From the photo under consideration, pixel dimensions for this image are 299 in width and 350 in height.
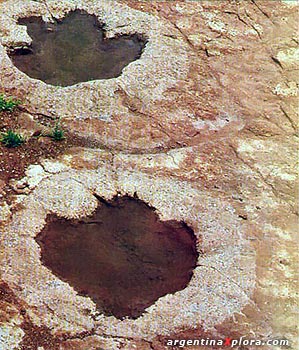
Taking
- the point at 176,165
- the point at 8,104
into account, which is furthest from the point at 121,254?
the point at 8,104

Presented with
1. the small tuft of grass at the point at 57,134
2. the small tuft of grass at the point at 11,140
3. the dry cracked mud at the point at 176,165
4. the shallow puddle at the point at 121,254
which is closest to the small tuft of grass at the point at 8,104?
the dry cracked mud at the point at 176,165

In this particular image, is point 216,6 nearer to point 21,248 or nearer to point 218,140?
point 218,140

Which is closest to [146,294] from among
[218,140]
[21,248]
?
[21,248]

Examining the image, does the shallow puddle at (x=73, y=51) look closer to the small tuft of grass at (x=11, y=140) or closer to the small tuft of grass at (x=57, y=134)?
the small tuft of grass at (x=57, y=134)

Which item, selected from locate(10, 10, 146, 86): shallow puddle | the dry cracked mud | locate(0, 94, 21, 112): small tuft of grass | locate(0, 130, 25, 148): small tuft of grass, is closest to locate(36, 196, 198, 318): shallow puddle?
the dry cracked mud

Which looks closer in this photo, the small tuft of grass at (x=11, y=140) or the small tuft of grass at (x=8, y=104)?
the small tuft of grass at (x=11, y=140)

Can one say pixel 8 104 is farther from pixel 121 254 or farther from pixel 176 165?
pixel 121 254
